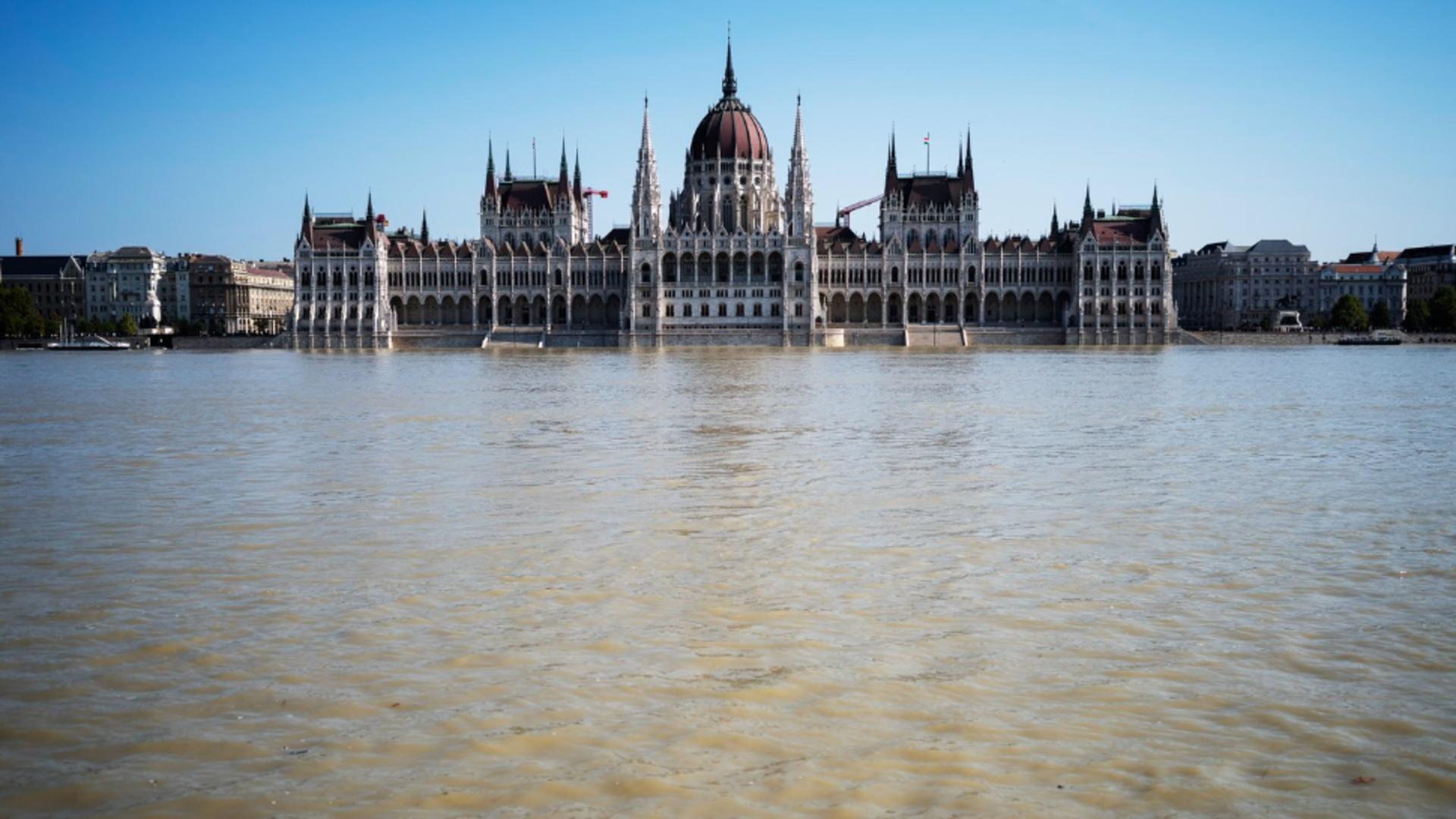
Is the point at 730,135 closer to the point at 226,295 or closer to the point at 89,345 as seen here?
the point at 89,345

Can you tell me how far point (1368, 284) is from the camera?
16425 centimetres

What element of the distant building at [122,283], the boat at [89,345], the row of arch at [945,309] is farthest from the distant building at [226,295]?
the row of arch at [945,309]

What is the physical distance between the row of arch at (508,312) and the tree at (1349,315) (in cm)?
7565

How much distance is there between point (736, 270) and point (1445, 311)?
7265 cm

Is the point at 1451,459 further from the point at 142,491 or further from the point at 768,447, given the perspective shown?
the point at 142,491

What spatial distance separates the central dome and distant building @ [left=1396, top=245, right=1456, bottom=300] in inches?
3674

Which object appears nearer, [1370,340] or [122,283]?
[1370,340]

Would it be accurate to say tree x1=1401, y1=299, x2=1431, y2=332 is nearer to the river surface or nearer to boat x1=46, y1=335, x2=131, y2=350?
the river surface

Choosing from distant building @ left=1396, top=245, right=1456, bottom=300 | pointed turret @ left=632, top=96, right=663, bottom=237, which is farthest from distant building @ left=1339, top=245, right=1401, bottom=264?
pointed turret @ left=632, top=96, right=663, bottom=237

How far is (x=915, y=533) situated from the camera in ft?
43.2

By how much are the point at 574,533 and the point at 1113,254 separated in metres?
111

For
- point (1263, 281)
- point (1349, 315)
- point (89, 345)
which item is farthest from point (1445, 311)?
point (89, 345)

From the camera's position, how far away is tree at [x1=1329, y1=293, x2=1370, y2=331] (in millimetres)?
131250

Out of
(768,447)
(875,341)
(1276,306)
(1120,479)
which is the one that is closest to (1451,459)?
(1120,479)
